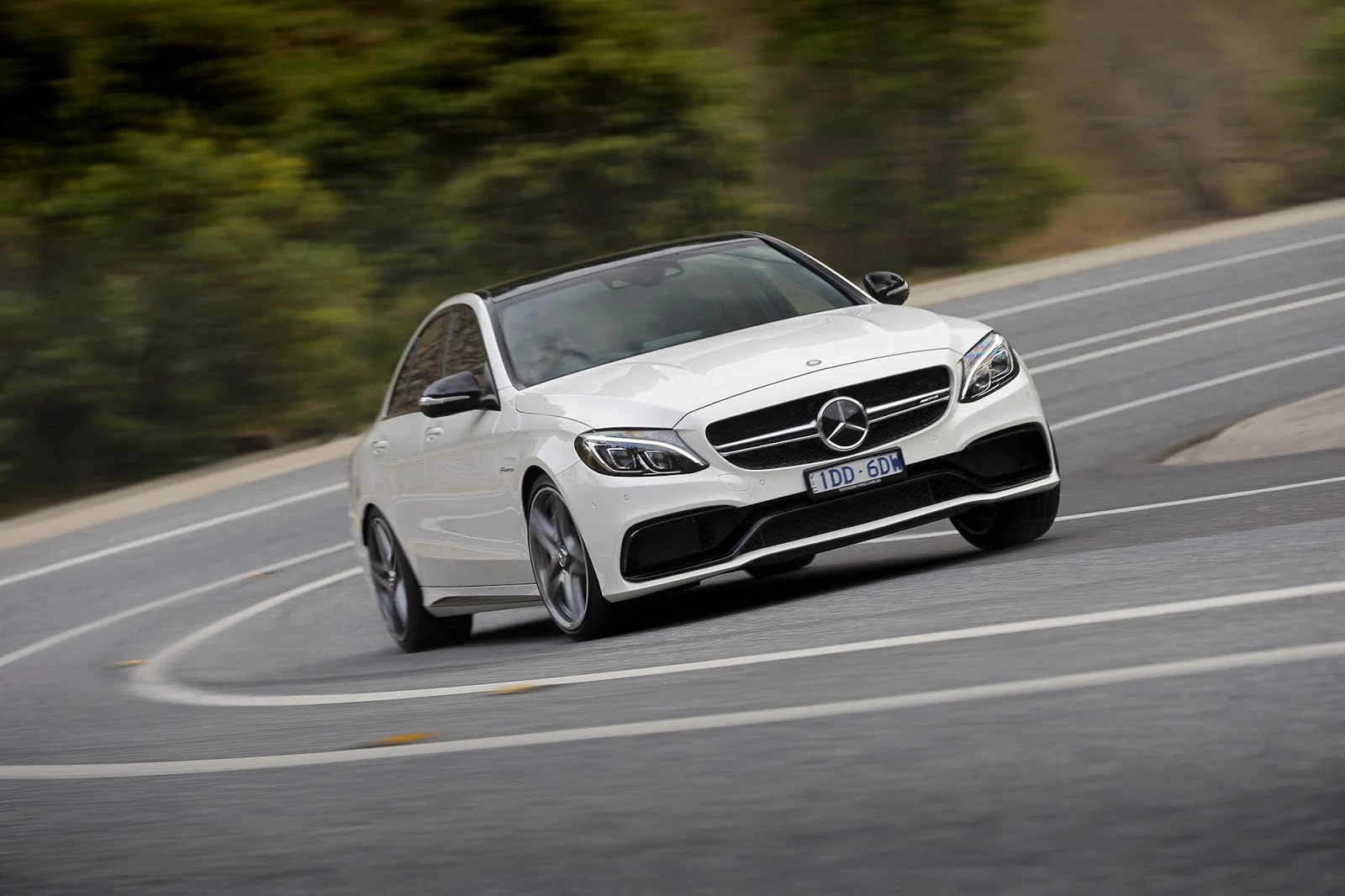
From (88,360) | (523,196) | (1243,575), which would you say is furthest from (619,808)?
(523,196)

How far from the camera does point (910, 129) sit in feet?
115

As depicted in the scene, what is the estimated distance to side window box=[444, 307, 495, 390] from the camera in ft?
31.1

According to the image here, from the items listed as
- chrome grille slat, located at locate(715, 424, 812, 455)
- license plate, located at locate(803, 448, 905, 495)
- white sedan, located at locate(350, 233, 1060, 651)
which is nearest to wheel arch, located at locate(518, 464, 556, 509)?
white sedan, located at locate(350, 233, 1060, 651)

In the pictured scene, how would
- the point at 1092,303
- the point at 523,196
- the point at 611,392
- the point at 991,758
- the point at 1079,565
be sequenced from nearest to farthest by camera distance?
the point at 991,758 → the point at 1079,565 → the point at 611,392 → the point at 1092,303 → the point at 523,196

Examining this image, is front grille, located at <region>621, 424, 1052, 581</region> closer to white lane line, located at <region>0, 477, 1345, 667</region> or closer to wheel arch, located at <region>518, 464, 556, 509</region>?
wheel arch, located at <region>518, 464, 556, 509</region>

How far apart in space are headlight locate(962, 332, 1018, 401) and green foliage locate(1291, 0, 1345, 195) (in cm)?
2864

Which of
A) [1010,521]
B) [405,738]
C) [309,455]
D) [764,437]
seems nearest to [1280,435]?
[1010,521]

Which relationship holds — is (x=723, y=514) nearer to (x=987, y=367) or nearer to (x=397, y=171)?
(x=987, y=367)

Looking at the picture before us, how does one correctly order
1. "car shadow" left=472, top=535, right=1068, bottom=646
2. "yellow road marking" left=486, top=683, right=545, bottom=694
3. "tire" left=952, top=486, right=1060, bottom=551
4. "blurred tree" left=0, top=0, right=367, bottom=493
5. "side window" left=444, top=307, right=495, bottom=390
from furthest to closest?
1. "blurred tree" left=0, top=0, right=367, bottom=493
2. "side window" left=444, top=307, right=495, bottom=390
3. "tire" left=952, top=486, right=1060, bottom=551
4. "car shadow" left=472, top=535, right=1068, bottom=646
5. "yellow road marking" left=486, top=683, right=545, bottom=694

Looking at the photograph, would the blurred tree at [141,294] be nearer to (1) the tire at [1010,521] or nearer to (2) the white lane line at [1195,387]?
(2) the white lane line at [1195,387]

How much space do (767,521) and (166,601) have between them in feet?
26.5

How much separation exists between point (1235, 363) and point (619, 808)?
1467 cm

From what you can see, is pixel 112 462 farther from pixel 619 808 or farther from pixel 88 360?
pixel 619 808

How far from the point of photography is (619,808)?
481cm
